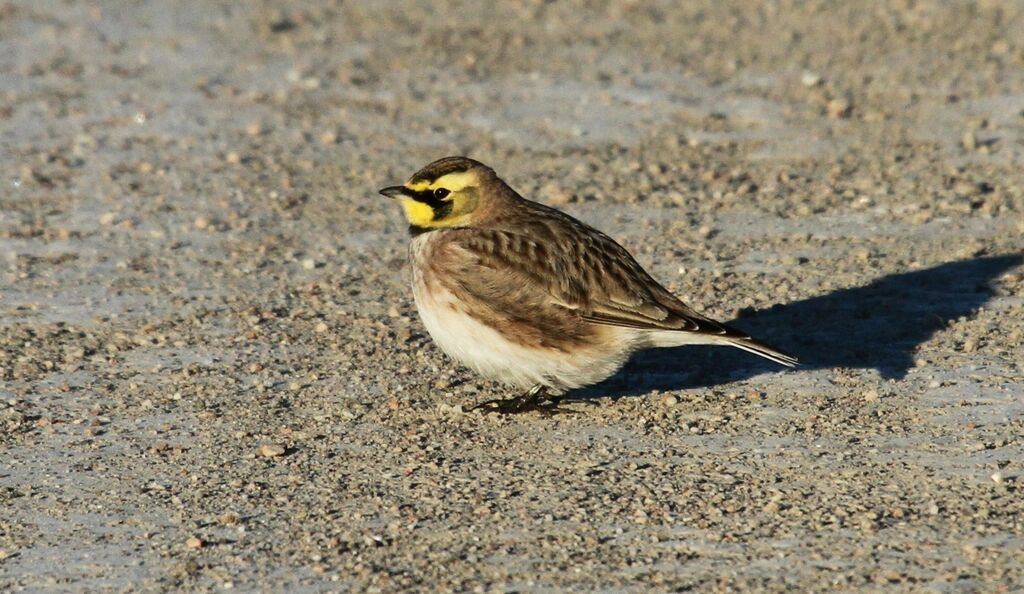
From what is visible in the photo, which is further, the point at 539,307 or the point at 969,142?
the point at 969,142

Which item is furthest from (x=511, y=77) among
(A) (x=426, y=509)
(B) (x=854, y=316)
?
(A) (x=426, y=509)

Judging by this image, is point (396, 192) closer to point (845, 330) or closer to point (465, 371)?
point (465, 371)

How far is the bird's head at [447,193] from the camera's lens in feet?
22.8

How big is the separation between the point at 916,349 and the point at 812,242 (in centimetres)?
159

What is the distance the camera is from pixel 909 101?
11148mm

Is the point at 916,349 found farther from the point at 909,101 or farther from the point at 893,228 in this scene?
the point at 909,101

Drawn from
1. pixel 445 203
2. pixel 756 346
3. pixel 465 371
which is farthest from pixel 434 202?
pixel 756 346

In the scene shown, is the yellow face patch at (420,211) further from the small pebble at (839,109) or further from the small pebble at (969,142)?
the small pebble at (839,109)

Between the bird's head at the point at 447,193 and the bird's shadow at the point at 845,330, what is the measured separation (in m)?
0.98

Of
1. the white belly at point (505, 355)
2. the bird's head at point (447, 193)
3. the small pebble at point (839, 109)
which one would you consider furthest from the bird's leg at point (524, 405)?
the small pebble at point (839, 109)

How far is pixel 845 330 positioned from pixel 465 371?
1.87 metres

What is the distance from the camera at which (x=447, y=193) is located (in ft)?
22.9

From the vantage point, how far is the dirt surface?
5.58m

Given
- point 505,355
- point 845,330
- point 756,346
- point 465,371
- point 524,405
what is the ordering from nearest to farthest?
point 756,346, point 505,355, point 524,405, point 465,371, point 845,330
